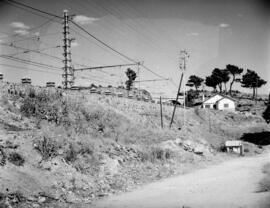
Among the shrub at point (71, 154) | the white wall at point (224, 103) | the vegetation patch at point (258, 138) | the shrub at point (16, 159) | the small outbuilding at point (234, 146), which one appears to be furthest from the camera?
the white wall at point (224, 103)

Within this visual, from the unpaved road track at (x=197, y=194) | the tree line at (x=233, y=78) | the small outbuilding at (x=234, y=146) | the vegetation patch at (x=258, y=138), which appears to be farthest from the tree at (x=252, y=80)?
the unpaved road track at (x=197, y=194)

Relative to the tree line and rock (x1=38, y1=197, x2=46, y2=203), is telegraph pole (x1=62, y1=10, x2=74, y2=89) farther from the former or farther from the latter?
the tree line

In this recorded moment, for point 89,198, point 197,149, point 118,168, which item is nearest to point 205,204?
point 89,198

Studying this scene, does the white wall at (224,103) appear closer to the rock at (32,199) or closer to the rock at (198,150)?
the rock at (198,150)

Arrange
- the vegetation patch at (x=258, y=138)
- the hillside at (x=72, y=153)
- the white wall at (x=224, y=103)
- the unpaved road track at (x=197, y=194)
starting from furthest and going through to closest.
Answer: the white wall at (x=224, y=103) → the vegetation patch at (x=258, y=138) → the hillside at (x=72, y=153) → the unpaved road track at (x=197, y=194)

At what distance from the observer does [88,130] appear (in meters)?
23.1

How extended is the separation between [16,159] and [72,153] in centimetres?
360

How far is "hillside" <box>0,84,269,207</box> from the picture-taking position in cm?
1366

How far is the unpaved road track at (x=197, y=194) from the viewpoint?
41.7ft

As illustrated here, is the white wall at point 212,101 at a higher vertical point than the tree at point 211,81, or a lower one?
lower

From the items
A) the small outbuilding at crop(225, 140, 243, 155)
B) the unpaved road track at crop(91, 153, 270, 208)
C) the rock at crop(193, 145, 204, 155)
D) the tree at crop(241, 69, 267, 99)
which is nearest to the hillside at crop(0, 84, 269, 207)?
the rock at crop(193, 145, 204, 155)

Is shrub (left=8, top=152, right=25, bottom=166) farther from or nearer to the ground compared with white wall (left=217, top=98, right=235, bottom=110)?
nearer to the ground

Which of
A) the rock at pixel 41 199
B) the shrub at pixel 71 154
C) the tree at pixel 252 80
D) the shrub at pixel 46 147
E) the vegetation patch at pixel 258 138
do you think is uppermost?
the tree at pixel 252 80

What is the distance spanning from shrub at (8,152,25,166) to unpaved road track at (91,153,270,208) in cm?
450
